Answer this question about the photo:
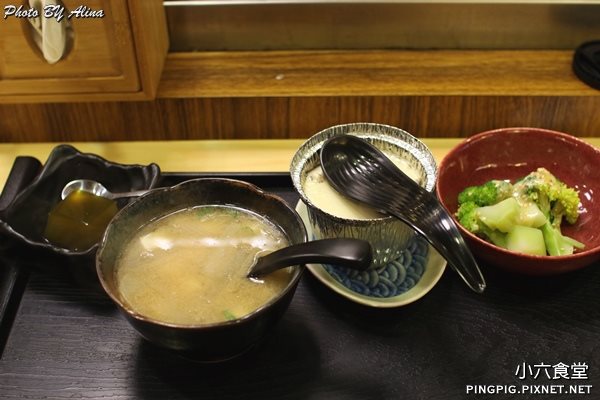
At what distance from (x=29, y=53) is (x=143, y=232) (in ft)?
2.10

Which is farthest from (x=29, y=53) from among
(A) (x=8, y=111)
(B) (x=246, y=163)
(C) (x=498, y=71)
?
(C) (x=498, y=71)

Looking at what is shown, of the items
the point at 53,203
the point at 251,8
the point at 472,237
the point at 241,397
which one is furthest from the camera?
the point at 251,8

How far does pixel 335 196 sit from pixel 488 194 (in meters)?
0.37

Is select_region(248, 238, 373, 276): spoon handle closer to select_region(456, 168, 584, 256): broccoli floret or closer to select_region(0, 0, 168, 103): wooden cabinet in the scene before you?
select_region(456, 168, 584, 256): broccoli floret

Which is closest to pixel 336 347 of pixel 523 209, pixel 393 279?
pixel 393 279

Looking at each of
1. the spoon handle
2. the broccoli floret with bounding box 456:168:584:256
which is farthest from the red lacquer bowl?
the spoon handle

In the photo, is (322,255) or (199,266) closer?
(322,255)

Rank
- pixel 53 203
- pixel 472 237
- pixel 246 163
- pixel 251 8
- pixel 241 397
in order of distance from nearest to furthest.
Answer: pixel 241 397 → pixel 472 237 → pixel 53 203 → pixel 246 163 → pixel 251 8

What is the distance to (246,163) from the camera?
5.63 feet

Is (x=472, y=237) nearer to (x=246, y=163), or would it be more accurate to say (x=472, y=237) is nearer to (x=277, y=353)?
(x=277, y=353)

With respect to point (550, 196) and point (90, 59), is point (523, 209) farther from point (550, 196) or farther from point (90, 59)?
point (90, 59)

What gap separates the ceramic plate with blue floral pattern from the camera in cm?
126

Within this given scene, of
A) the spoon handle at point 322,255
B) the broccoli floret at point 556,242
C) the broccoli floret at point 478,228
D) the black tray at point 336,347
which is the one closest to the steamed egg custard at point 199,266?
the spoon handle at point 322,255

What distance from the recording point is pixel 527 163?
1.60m
